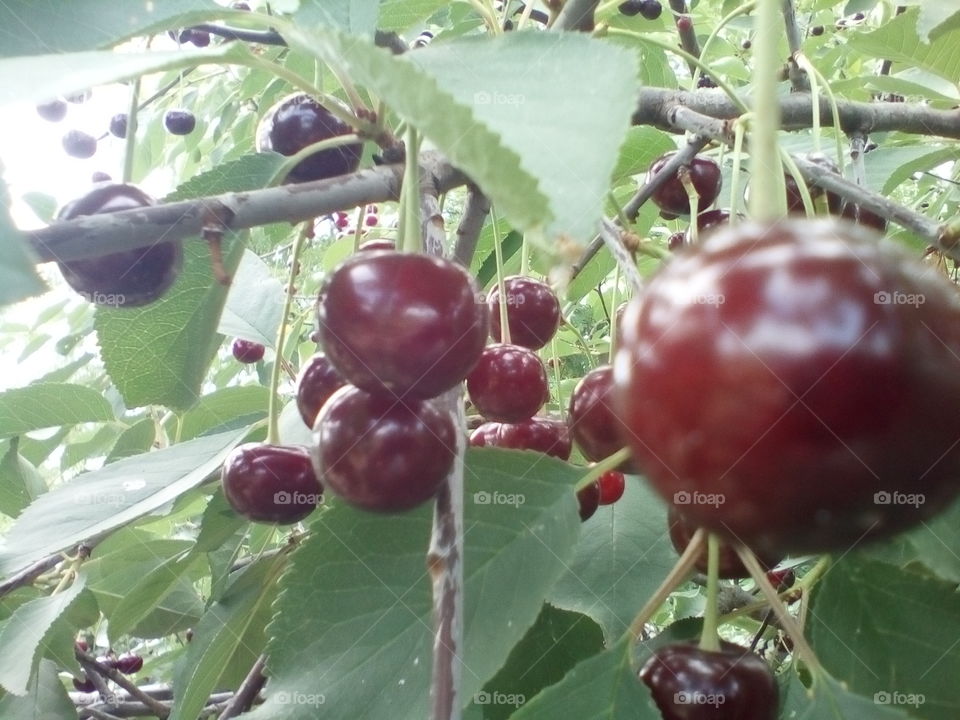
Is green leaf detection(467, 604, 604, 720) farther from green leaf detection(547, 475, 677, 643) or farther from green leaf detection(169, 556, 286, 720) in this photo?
green leaf detection(169, 556, 286, 720)

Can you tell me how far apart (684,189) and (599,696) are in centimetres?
75

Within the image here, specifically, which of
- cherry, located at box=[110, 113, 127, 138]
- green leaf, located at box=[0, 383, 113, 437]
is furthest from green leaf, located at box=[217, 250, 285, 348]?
cherry, located at box=[110, 113, 127, 138]

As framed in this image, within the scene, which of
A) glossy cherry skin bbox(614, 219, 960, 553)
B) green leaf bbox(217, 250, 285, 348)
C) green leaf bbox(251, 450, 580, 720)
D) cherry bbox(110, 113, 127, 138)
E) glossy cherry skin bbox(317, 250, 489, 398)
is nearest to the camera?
glossy cherry skin bbox(614, 219, 960, 553)

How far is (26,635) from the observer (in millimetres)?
1242

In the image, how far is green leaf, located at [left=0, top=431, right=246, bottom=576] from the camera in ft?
3.09

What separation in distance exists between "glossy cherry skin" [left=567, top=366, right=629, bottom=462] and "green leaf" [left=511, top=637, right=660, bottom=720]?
220 millimetres

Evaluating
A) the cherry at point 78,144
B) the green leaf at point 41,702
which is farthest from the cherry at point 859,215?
the cherry at point 78,144

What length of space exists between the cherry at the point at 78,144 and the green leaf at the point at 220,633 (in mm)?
2319

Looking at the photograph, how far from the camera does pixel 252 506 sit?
3.01 feet

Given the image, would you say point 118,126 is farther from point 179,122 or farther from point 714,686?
point 714,686

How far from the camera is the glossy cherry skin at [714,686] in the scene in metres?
0.67

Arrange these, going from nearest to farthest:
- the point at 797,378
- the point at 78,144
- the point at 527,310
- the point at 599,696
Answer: the point at 797,378
the point at 599,696
the point at 527,310
the point at 78,144

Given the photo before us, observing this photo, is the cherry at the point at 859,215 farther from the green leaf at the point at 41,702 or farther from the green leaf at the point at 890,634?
the green leaf at the point at 41,702

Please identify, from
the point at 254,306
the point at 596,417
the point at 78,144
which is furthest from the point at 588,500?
the point at 78,144
